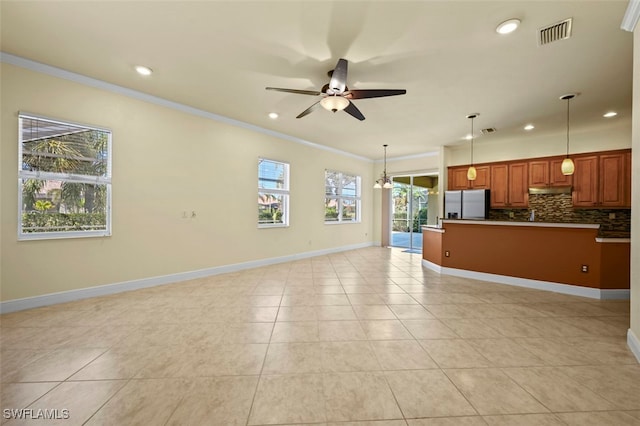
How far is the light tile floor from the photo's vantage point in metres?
1.65

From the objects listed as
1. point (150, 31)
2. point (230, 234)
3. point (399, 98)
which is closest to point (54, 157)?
point (150, 31)

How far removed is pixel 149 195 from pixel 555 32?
5567mm

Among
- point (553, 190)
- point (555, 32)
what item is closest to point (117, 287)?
point (555, 32)

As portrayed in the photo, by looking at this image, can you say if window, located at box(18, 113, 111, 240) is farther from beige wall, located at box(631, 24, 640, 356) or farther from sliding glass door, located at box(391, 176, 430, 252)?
sliding glass door, located at box(391, 176, 430, 252)

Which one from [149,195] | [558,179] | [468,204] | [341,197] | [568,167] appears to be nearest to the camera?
[149,195]

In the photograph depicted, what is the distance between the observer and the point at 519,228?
448 centimetres

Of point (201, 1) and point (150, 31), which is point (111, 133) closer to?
point (150, 31)

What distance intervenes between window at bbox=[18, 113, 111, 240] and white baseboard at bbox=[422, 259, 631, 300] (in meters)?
6.16

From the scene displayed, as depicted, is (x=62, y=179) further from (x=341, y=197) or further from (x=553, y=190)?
(x=553, y=190)

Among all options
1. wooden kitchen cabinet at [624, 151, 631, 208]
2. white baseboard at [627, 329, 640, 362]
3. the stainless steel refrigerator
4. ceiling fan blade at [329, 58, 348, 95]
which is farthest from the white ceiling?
white baseboard at [627, 329, 640, 362]

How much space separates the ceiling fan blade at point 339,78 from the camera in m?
2.62

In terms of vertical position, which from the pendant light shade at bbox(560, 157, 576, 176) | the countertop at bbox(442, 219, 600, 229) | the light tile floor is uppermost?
the pendant light shade at bbox(560, 157, 576, 176)

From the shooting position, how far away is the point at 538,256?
4.31 metres

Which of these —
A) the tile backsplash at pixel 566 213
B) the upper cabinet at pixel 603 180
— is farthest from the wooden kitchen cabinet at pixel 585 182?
the tile backsplash at pixel 566 213
